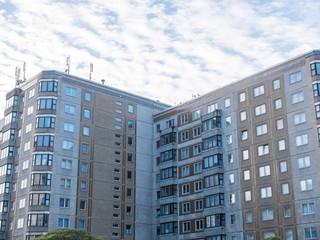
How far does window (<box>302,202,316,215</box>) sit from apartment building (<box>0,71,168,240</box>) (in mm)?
34694

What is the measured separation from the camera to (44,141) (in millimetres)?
88250

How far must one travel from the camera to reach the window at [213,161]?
8612cm

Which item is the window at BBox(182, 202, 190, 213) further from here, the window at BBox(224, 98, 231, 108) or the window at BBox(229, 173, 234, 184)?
the window at BBox(224, 98, 231, 108)

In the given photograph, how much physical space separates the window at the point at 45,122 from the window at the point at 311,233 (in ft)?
153

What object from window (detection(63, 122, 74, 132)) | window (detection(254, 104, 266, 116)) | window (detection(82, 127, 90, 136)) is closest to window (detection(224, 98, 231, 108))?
window (detection(254, 104, 266, 116))

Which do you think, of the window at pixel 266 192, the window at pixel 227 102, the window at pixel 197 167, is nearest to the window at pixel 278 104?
the window at pixel 227 102

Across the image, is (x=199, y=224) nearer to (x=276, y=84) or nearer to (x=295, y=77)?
(x=276, y=84)

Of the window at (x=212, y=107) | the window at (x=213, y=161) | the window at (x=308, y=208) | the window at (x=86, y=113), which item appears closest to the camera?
the window at (x=308, y=208)

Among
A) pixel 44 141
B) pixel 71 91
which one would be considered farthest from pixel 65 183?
pixel 71 91

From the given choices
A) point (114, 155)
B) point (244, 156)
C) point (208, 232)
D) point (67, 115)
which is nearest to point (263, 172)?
point (244, 156)

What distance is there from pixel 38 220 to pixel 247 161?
1427 inches

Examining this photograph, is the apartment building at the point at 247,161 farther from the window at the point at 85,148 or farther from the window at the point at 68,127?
the window at the point at 68,127

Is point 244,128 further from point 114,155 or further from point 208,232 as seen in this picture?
point 114,155

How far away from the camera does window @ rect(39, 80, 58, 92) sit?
9138 centimetres
